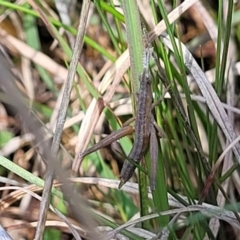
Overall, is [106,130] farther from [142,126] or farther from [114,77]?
[142,126]

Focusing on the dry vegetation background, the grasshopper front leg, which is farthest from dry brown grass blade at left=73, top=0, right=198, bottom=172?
the grasshopper front leg

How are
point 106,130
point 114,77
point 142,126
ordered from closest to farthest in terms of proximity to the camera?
point 142,126
point 114,77
point 106,130

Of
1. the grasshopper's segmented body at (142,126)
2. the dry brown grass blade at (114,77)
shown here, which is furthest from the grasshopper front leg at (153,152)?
the dry brown grass blade at (114,77)

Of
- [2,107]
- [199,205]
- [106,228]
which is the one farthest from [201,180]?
[2,107]

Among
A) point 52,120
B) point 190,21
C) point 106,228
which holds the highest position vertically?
point 190,21

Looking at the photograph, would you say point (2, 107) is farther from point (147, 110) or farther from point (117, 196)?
point (147, 110)

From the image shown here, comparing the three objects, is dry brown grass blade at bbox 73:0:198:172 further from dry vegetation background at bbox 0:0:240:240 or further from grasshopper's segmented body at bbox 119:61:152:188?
grasshopper's segmented body at bbox 119:61:152:188

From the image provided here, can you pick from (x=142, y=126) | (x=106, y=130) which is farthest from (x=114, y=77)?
(x=142, y=126)

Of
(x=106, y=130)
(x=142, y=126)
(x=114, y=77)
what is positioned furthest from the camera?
(x=106, y=130)
